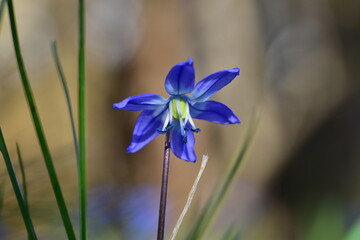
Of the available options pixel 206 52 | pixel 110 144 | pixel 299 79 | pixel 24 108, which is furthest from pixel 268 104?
pixel 24 108

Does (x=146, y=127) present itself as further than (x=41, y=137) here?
Yes

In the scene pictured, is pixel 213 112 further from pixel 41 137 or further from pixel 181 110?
pixel 41 137

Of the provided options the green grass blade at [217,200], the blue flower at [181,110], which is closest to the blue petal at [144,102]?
the blue flower at [181,110]

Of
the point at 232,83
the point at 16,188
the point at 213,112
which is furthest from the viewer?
the point at 232,83

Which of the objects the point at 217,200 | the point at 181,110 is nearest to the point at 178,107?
the point at 181,110

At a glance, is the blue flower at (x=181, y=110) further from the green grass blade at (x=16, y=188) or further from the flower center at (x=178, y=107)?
the green grass blade at (x=16, y=188)

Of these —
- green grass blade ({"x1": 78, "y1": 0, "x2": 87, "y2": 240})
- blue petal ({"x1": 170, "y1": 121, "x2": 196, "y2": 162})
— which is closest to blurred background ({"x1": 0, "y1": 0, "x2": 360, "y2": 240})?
blue petal ({"x1": 170, "y1": 121, "x2": 196, "y2": 162})

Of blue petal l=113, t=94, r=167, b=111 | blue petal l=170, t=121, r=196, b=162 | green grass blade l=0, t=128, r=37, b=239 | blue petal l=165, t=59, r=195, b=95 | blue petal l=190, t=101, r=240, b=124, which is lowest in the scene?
green grass blade l=0, t=128, r=37, b=239

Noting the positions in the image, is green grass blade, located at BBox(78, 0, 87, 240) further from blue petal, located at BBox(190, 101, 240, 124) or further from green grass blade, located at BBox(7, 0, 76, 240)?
blue petal, located at BBox(190, 101, 240, 124)
